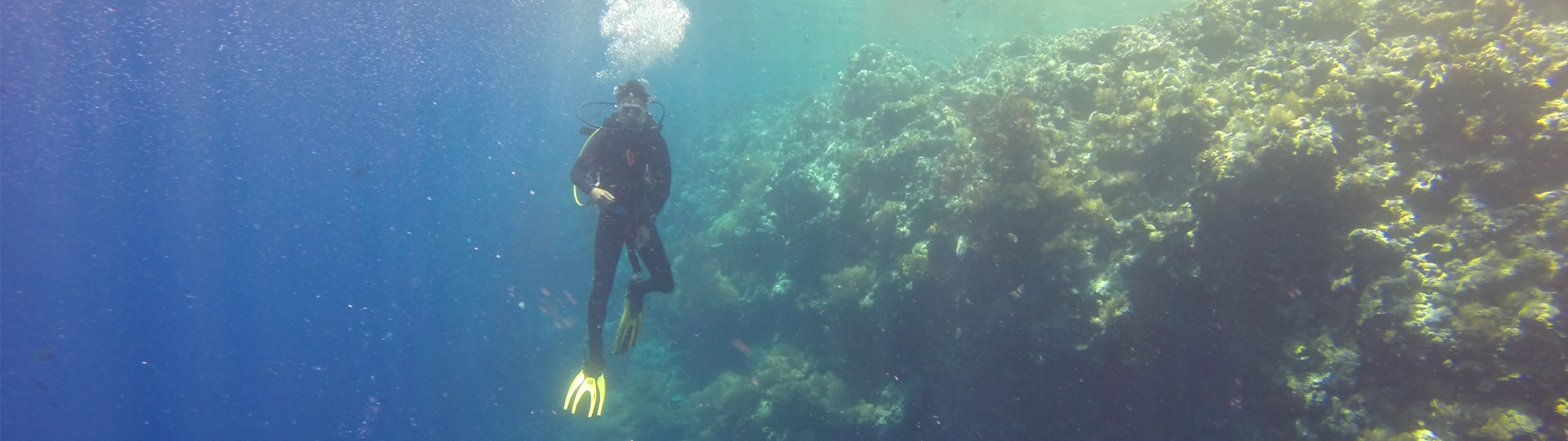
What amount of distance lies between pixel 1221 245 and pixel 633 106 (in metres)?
5.78

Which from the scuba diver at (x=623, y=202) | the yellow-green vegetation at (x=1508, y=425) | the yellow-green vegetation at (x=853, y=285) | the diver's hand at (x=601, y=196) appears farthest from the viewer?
the yellow-green vegetation at (x=853, y=285)

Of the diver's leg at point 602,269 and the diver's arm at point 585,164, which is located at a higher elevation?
the diver's arm at point 585,164

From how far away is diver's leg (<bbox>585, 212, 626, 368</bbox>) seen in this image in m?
6.10

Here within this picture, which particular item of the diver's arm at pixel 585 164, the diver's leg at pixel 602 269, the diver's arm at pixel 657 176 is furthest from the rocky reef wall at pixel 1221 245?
the diver's arm at pixel 585 164

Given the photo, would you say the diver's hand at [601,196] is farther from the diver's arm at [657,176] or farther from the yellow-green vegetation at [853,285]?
the yellow-green vegetation at [853,285]

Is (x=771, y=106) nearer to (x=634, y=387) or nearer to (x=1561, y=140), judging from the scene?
(x=634, y=387)

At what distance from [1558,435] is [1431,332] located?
2.81ft

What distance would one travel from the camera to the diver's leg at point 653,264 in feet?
20.4

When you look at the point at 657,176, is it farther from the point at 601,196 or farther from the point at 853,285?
the point at 853,285

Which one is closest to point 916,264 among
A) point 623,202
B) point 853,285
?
point 853,285

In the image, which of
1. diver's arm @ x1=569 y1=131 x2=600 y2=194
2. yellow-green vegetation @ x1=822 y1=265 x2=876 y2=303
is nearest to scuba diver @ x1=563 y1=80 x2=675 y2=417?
diver's arm @ x1=569 y1=131 x2=600 y2=194

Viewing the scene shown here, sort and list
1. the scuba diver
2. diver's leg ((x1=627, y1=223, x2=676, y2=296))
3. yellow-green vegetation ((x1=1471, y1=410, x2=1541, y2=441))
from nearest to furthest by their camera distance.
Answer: yellow-green vegetation ((x1=1471, y1=410, x2=1541, y2=441)), the scuba diver, diver's leg ((x1=627, y1=223, x2=676, y2=296))

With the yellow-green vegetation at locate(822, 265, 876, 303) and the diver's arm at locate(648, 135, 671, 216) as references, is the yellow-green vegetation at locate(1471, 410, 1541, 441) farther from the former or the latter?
the diver's arm at locate(648, 135, 671, 216)

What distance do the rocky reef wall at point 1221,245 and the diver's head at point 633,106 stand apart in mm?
3973
